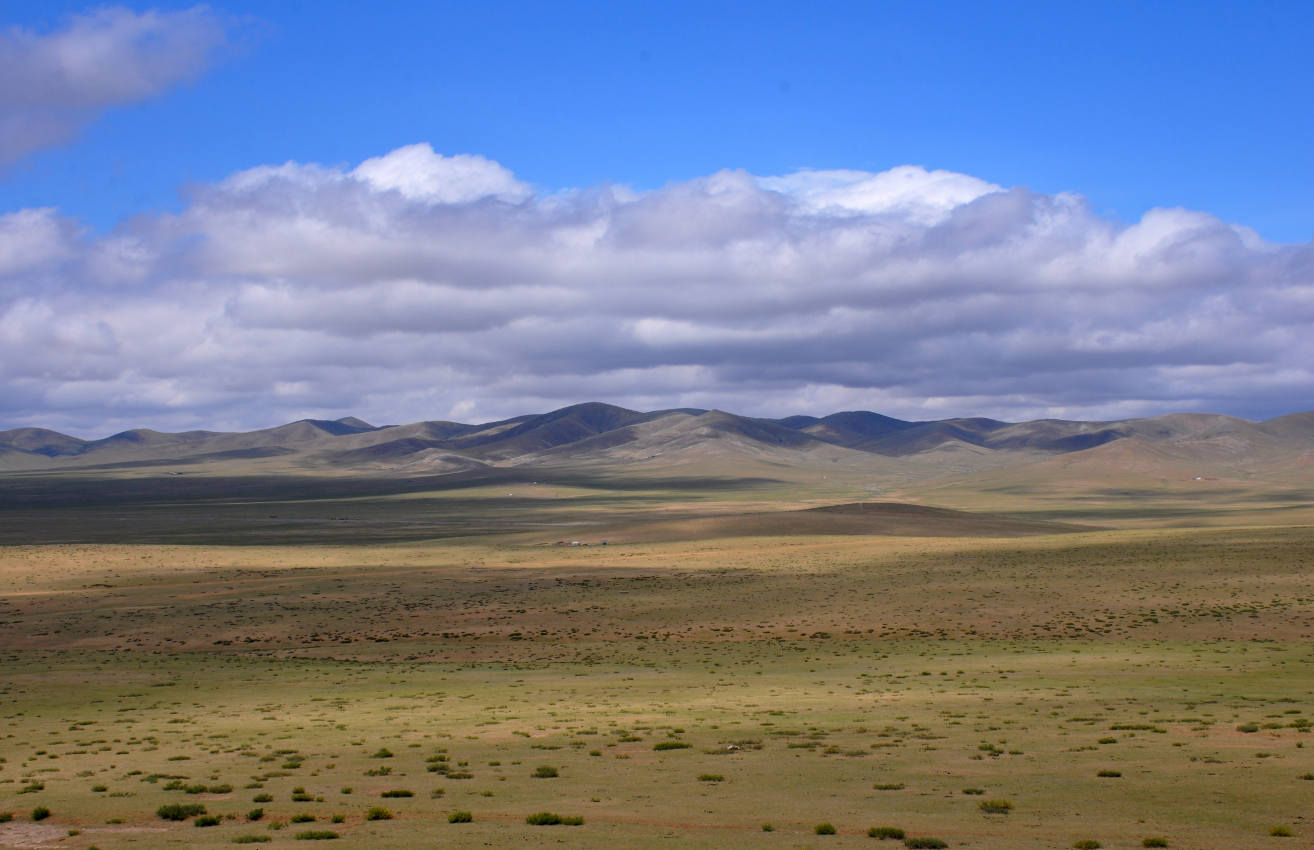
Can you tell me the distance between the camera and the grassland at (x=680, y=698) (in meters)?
→ 17.4

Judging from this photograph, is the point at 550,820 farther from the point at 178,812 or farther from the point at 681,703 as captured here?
the point at 681,703

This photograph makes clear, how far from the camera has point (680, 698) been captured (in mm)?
33719

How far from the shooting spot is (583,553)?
103 m

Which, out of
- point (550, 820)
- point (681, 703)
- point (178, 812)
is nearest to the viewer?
point (550, 820)

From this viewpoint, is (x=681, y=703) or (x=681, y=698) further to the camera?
(x=681, y=698)

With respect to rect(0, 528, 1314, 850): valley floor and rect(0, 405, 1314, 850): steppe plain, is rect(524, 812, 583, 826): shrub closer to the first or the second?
rect(0, 405, 1314, 850): steppe plain

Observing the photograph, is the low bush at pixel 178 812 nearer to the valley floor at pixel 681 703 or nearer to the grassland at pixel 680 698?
the grassland at pixel 680 698

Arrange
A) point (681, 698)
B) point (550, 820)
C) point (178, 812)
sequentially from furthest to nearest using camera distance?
point (681, 698) < point (178, 812) < point (550, 820)

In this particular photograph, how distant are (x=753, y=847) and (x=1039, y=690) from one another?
20796 millimetres

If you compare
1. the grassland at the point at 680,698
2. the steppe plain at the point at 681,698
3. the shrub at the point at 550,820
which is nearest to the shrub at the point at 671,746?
the grassland at the point at 680,698

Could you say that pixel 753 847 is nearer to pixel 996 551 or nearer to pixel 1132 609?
pixel 1132 609

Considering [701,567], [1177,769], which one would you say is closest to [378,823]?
[1177,769]

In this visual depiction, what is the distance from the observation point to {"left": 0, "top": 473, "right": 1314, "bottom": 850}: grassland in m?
17.4

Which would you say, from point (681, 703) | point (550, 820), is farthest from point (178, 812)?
point (681, 703)
